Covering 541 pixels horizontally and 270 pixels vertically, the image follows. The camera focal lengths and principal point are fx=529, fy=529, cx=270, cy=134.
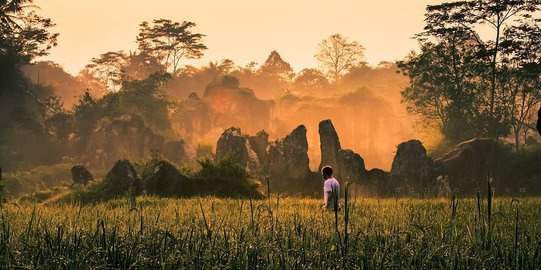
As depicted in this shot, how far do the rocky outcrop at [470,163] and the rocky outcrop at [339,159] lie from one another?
5.49 metres

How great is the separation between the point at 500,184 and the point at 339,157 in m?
10.9

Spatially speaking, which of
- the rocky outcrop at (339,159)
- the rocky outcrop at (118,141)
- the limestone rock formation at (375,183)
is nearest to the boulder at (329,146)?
the rocky outcrop at (339,159)

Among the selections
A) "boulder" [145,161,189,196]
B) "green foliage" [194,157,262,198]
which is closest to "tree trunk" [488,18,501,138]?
"green foliage" [194,157,262,198]

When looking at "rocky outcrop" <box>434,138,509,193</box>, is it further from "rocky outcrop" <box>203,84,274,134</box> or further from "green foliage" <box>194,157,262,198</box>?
"rocky outcrop" <box>203,84,274,134</box>

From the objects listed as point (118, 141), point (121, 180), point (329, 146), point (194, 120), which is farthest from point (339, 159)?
point (194, 120)

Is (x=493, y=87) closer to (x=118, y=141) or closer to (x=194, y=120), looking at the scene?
(x=118, y=141)

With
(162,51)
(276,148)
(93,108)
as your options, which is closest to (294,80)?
(162,51)

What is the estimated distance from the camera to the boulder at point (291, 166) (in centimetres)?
3259

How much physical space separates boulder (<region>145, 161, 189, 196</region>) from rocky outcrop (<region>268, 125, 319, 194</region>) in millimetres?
11980

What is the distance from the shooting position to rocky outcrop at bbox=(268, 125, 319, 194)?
32594mm

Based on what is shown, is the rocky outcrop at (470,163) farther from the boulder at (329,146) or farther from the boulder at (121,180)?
the boulder at (121,180)

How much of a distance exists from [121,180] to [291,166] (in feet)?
45.0

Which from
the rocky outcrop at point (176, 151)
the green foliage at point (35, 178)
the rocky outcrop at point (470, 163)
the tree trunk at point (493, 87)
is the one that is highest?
the tree trunk at point (493, 87)

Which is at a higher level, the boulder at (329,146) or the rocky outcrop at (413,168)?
the boulder at (329,146)
